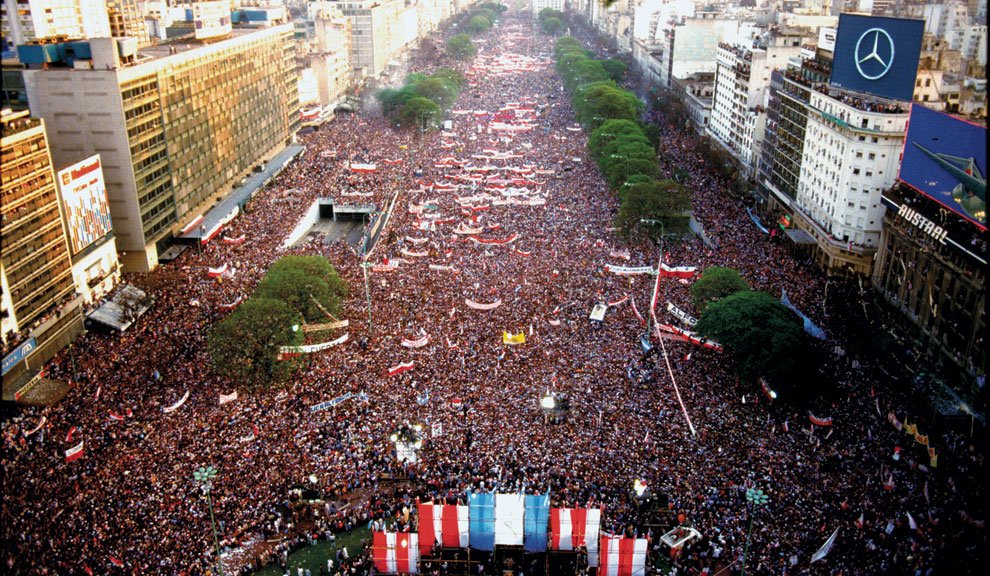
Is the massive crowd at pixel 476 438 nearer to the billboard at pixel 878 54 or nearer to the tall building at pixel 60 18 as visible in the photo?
the billboard at pixel 878 54

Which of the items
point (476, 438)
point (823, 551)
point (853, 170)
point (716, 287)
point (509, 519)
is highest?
point (853, 170)

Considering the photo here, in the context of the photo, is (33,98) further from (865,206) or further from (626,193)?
(865,206)

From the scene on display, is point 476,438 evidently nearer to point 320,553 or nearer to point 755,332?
point 320,553

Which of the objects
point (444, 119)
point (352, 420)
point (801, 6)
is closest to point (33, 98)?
point (352, 420)

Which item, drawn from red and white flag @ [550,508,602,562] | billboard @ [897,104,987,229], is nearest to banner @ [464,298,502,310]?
red and white flag @ [550,508,602,562]

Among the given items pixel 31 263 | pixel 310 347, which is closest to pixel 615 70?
pixel 310 347

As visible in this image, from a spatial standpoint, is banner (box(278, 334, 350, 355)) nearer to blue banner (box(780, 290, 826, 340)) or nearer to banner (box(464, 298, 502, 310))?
banner (box(464, 298, 502, 310))

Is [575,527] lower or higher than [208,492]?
lower
